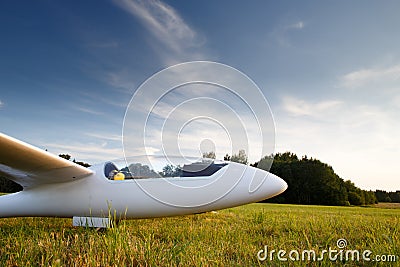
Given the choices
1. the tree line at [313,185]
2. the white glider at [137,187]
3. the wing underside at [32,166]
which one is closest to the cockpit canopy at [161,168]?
the white glider at [137,187]

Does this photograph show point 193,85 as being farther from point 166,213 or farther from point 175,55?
point 175,55

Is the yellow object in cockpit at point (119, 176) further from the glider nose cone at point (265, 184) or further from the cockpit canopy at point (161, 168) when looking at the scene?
the glider nose cone at point (265, 184)

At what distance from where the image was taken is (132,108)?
5090 mm

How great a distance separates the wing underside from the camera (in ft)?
12.6

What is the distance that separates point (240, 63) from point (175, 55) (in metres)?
2.52

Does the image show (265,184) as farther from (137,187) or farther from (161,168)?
(137,187)

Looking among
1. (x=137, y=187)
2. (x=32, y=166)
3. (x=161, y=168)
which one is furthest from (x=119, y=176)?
(x=32, y=166)

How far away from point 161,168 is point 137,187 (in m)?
0.55

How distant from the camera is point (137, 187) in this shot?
16.2 feet

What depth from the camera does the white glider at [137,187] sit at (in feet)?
15.8

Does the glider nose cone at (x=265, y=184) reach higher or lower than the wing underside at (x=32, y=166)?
lower

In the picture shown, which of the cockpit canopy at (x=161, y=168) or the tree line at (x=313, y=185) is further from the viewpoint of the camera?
the tree line at (x=313, y=185)

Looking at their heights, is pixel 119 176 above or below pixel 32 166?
below

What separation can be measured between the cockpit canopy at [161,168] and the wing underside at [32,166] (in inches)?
21.7
